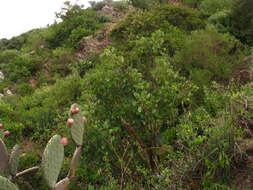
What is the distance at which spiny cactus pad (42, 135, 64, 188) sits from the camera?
3.06 m

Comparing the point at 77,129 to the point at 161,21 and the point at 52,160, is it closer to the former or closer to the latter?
the point at 52,160

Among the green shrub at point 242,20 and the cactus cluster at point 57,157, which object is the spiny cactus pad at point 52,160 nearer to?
the cactus cluster at point 57,157

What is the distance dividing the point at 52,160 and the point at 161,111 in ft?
5.75

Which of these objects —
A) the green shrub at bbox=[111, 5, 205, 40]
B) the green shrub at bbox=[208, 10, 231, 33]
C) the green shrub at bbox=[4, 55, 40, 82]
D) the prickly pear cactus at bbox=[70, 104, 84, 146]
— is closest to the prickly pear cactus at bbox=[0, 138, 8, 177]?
the prickly pear cactus at bbox=[70, 104, 84, 146]

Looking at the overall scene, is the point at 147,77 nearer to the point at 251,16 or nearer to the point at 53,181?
the point at 53,181

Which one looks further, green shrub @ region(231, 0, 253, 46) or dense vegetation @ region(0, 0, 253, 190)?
green shrub @ region(231, 0, 253, 46)

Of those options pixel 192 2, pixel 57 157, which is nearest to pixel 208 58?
pixel 57 157

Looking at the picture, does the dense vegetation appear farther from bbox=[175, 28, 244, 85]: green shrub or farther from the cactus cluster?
the cactus cluster

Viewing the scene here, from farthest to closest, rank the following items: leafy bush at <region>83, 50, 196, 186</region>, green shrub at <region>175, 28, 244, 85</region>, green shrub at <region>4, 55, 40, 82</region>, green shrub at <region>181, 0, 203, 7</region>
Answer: green shrub at <region>181, 0, 203, 7</region>
green shrub at <region>4, 55, 40, 82</region>
green shrub at <region>175, 28, 244, 85</region>
leafy bush at <region>83, 50, 196, 186</region>

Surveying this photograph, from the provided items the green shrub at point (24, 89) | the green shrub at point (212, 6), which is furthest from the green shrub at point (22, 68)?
the green shrub at point (212, 6)

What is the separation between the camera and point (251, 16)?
9.92m

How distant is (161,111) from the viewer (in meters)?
4.18

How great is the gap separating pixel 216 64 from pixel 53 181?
514 cm

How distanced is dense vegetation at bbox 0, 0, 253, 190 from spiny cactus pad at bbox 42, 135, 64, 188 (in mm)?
664
